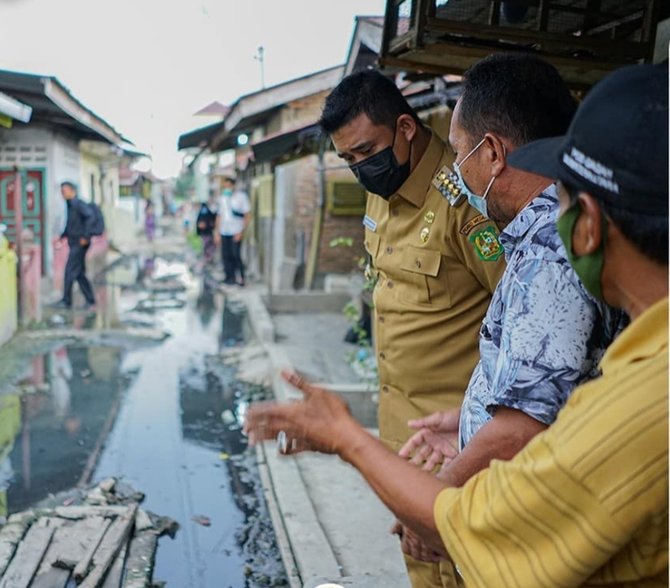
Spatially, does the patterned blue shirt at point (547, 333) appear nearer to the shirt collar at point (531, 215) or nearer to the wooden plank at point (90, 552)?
the shirt collar at point (531, 215)

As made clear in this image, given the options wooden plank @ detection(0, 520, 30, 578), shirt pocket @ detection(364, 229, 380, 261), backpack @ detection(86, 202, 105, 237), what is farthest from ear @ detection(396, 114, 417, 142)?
backpack @ detection(86, 202, 105, 237)

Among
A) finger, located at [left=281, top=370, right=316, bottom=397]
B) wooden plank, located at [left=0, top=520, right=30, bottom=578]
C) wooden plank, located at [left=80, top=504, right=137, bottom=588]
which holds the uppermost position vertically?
finger, located at [left=281, top=370, right=316, bottom=397]

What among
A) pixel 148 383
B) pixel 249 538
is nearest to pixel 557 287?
pixel 249 538

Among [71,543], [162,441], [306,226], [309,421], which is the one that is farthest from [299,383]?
[306,226]

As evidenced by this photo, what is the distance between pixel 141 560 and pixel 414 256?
2583 millimetres

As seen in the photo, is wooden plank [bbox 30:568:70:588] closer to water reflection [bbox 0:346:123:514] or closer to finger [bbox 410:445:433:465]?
water reflection [bbox 0:346:123:514]

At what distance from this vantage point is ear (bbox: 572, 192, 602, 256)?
3.95ft

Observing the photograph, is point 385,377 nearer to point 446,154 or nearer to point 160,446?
point 446,154

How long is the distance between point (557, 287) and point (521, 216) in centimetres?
32

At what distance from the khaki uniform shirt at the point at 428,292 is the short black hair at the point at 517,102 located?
23.2 inches

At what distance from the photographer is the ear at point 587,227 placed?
3.95ft

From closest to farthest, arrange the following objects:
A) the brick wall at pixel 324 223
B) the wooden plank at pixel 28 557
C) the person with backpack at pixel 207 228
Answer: the wooden plank at pixel 28 557 → the brick wall at pixel 324 223 → the person with backpack at pixel 207 228

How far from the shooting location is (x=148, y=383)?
8227 millimetres

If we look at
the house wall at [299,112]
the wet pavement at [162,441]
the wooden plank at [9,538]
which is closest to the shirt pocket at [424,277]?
the wet pavement at [162,441]
